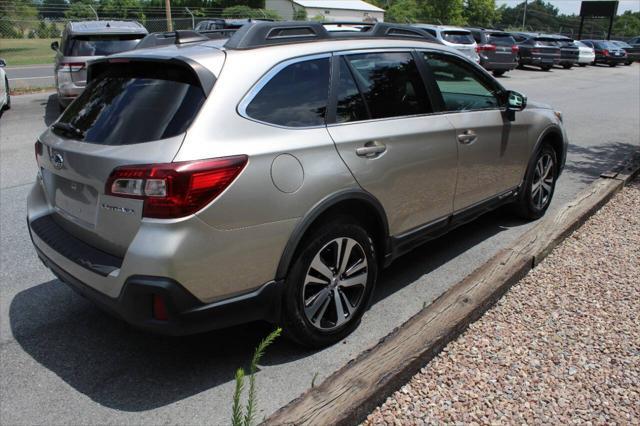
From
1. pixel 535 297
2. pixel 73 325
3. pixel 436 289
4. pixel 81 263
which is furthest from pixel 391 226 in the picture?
pixel 73 325

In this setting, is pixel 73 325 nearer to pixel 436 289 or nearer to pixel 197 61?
pixel 197 61

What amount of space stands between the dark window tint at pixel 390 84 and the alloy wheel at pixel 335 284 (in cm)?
90

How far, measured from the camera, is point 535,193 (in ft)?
18.6

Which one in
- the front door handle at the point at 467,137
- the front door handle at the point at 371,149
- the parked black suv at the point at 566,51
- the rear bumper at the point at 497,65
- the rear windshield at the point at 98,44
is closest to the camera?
the front door handle at the point at 371,149

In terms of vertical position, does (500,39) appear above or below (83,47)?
above

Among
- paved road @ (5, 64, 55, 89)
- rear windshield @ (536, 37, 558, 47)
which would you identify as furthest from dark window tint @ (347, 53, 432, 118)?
rear windshield @ (536, 37, 558, 47)

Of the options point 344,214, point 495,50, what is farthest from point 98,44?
point 495,50

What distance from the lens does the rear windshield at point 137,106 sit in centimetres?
289

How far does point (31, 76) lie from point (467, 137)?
735 inches

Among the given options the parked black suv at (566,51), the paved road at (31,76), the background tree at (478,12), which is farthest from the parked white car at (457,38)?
the background tree at (478,12)

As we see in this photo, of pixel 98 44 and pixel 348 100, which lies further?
pixel 98 44

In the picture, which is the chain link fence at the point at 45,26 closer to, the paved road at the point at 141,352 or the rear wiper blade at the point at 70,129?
the paved road at the point at 141,352

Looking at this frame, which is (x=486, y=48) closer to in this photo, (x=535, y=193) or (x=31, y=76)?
(x=31, y=76)

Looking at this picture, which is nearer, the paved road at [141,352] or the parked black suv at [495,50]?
the paved road at [141,352]
